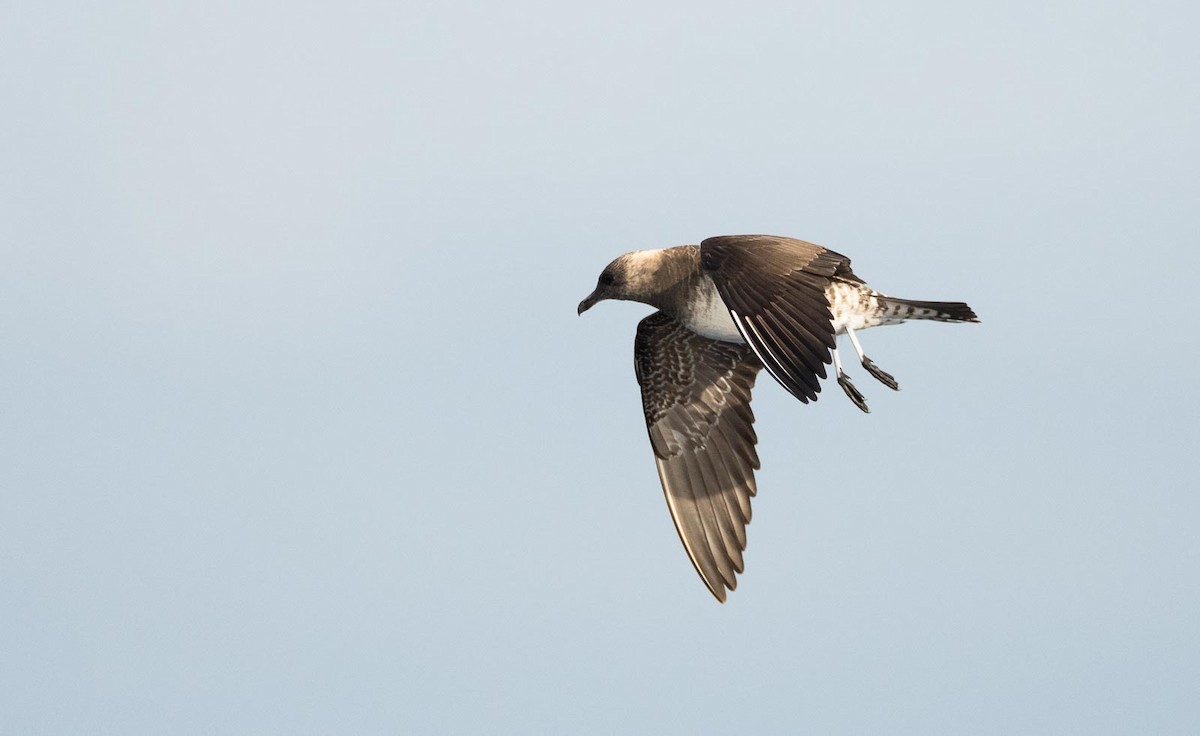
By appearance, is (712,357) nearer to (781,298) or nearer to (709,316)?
(709,316)

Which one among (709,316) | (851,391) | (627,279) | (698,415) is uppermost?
(627,279)

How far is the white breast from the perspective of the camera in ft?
46.3

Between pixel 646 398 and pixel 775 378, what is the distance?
379cm

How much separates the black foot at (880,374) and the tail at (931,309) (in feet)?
1.95

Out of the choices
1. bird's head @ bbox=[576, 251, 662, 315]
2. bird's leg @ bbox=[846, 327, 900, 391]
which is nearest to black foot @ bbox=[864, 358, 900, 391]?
bird's leg @ bbox=[846, 327, 900, 391]

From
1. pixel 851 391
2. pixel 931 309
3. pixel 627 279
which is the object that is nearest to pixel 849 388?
pixel 851 391

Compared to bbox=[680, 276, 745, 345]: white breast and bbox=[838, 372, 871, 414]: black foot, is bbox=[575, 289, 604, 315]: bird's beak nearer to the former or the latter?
bbox=[680, 276, 745, 345]: white breast

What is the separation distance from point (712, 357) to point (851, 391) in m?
1.71

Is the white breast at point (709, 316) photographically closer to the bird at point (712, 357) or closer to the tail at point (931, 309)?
the bird at point (712, 357)

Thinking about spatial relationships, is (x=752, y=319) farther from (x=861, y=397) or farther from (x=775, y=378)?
(x=861, y=397)

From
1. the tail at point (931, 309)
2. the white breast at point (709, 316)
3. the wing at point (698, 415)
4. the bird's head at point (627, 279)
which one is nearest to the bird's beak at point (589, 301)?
the bird's head at point (627, 279)

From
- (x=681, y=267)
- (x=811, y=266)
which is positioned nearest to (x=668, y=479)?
(x=681, y=267)

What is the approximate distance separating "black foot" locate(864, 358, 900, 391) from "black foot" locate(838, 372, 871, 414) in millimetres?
281

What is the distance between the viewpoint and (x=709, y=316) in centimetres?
1424
